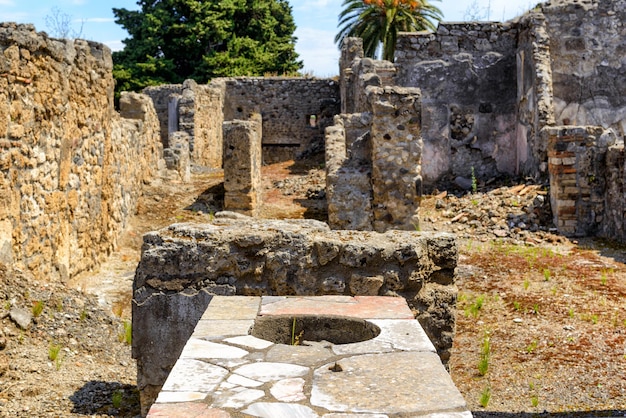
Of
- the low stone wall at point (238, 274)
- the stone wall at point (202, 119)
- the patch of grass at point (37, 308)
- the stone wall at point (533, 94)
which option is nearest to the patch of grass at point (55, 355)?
the patch of grass at point (37, 308)

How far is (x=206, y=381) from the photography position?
2514 mm

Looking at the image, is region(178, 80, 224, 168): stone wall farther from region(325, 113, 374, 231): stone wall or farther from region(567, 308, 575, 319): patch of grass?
region(567, 308, 575, 319): patch of grass

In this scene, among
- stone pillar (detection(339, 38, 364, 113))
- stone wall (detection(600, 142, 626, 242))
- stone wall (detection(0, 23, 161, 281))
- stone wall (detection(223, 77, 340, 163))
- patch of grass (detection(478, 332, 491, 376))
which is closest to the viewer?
patch of grass (detection(478, 332, 491, 376))

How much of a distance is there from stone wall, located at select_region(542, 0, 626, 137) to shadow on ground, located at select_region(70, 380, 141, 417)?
13091 millimetres

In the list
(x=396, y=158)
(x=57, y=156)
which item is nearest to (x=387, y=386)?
(x=57, y=156)

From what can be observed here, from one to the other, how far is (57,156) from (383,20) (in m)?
23.1

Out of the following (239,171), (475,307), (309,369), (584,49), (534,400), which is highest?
(584,49)

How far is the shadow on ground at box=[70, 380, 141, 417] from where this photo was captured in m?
4.33

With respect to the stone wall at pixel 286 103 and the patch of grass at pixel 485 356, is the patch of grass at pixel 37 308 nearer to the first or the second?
the patch of grass at pixel 485 356

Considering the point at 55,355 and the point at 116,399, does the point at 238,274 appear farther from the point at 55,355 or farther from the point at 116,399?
the point at 55,355

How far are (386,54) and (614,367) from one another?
942 inches

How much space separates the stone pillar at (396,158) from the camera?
961cm

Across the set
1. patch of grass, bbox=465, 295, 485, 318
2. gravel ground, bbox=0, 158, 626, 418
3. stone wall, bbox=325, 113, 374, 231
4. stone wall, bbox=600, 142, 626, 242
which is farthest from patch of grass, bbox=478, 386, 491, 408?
stone wall, bbox=600, 142, 626, 242

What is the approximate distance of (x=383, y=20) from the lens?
28.8 m
